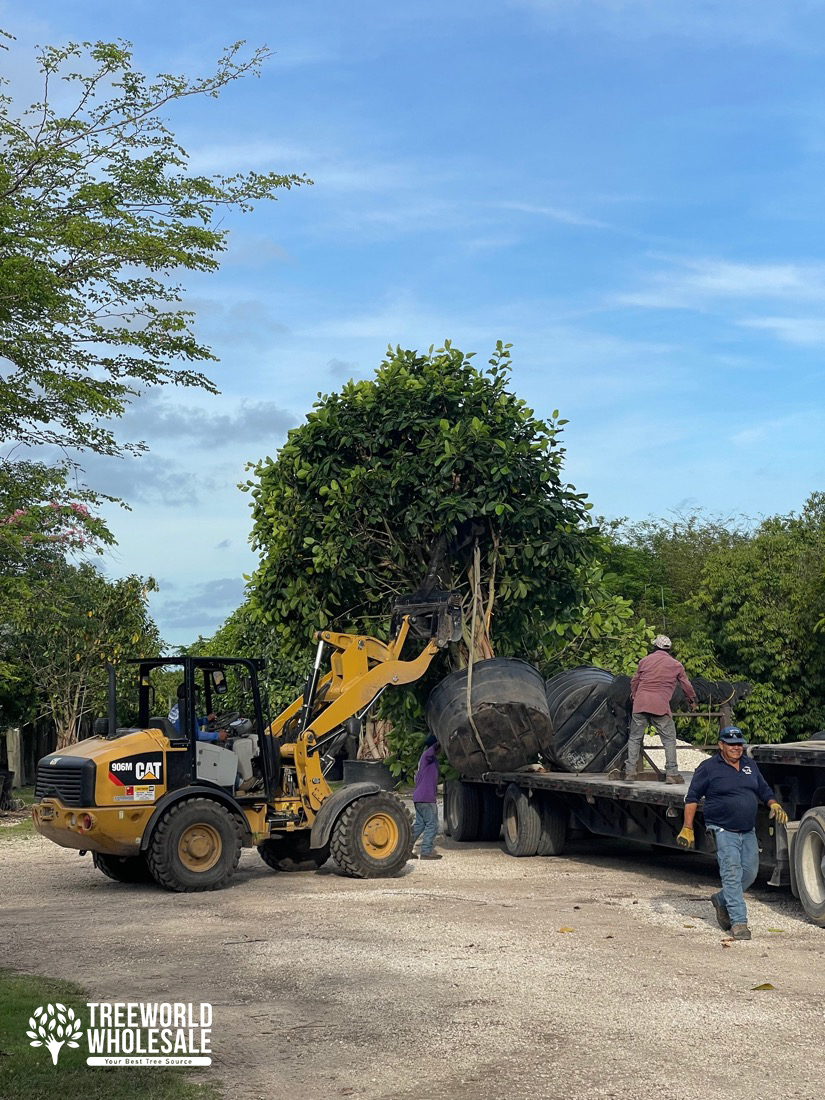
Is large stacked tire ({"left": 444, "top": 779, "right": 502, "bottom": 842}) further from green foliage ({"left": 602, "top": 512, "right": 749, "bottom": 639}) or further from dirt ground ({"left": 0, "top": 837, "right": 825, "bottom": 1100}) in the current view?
green foliage ({"left": 602, "top": 512, "right": 749, "bottom": 639})

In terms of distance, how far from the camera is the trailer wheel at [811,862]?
11703mm

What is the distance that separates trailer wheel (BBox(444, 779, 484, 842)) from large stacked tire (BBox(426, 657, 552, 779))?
215cm

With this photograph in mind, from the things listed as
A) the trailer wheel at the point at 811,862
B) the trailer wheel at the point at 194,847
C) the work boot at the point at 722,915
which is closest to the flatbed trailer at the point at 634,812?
the trailer wheel at the point at 811,862

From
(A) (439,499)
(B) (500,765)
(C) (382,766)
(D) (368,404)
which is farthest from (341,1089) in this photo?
(C) (382,766)

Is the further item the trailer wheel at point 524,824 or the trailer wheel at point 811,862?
the trailer wheel at point 524,824

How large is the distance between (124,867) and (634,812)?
6.09 metres

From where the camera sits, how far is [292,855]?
17.1 meters

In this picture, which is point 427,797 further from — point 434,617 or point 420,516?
point 420,516

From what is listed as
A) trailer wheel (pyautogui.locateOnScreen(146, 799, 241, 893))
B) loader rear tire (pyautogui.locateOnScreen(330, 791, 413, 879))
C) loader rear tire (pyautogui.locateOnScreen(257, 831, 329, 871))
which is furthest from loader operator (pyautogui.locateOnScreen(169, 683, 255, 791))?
loader rear tire (pyautogui.locateOnScreen(257, 831, 329, 871))

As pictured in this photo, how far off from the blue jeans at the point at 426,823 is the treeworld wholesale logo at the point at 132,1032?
933cm

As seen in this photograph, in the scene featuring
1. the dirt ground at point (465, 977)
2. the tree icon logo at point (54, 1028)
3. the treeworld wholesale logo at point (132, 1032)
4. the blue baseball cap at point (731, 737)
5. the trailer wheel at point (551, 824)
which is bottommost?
the dirt ground at point (465, 977)

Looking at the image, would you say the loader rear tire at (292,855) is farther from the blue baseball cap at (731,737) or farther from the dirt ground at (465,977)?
the blue baseball cap at (731,737)

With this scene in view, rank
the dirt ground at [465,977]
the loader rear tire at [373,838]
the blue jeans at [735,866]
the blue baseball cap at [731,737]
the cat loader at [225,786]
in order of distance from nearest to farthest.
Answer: the dirt ground at [465,977]
the blue jeans at [735,866]
the blue baseball cap at [731,737]
the cat loader at [225,786]
the loader rear tire at [373,838]

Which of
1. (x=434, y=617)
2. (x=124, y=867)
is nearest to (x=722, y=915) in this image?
(x=124, y=867)
